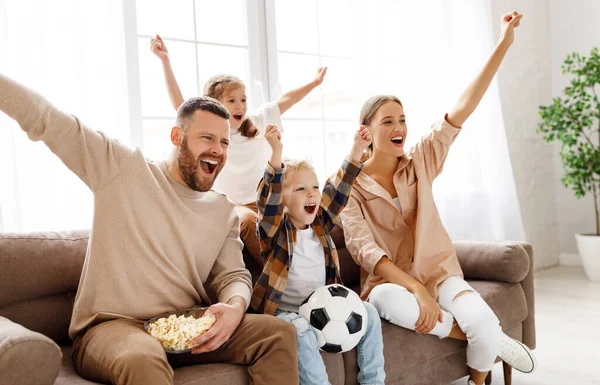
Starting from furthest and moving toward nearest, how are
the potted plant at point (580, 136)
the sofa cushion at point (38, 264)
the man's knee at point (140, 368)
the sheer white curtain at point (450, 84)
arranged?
the potted plant at point (580, 136) < the sheer white curtain at point (450, 84) < the sofa cushion at point (38, 264) < the man's knee at point (140, 368)

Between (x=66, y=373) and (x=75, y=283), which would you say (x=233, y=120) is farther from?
(x=66, y=373)

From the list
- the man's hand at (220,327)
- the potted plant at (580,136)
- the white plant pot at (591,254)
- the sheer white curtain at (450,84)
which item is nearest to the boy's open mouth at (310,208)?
the man's hand at (220,327)

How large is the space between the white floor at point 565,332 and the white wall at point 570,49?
0.44m

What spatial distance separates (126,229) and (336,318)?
68cm

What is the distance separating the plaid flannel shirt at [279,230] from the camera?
1998 mm

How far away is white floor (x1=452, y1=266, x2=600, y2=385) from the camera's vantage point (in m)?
2.63

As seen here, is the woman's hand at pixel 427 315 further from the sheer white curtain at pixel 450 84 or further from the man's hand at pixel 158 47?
the sheer white curtain at pixel 450 84

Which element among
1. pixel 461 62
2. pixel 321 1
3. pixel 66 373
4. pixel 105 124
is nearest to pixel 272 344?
pixel 66 373

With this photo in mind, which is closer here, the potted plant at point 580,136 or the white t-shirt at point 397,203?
the white t-shirt at point 397,203

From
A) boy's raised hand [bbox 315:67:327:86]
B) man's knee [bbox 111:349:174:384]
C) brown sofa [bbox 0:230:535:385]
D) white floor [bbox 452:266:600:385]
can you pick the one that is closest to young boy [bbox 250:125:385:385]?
brown sofa [bbox 0:230:535:385]

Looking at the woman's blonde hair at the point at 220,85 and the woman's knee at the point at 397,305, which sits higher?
the woman's blonde hair at the point at 220,85

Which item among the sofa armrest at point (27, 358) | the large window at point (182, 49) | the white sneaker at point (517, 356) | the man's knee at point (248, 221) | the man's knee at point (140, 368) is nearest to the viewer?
the sofa armrest at point (27, 358)

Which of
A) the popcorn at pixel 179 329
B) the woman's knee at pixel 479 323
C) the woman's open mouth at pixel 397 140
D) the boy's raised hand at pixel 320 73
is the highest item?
the boy's raised hand at pixel 320 73

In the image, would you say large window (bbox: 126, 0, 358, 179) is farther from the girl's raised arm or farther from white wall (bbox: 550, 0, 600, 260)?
white wall (bbox: 550, 0, 600, 260)
